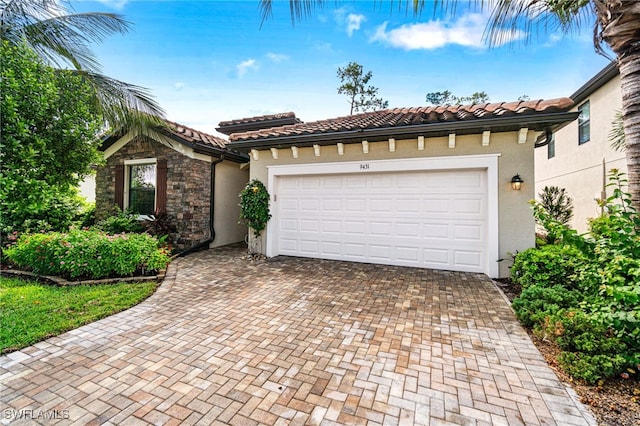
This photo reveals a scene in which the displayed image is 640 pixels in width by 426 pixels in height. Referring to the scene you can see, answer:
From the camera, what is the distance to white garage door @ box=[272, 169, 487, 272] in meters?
6.25

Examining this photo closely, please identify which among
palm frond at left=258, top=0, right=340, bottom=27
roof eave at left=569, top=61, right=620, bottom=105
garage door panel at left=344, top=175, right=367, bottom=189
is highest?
roof eave at left=569, top=61, right=620, bottom=105

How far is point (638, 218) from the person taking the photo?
9.70 feet

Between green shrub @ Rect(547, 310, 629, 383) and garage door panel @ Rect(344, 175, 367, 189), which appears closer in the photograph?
green shrub @ Rect(547, 310, 629, 383)

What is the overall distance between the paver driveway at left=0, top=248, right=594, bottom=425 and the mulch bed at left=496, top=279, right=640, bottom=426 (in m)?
0.12

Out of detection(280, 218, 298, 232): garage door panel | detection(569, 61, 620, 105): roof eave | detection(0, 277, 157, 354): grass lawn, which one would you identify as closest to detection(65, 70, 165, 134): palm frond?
detection(0, 277, 157, 354): grass lawn

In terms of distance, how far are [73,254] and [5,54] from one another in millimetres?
3585

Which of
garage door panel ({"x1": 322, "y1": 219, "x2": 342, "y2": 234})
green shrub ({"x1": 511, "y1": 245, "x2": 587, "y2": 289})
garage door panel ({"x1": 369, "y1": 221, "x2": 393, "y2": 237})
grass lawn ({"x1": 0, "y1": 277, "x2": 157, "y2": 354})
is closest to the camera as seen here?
grass lawn ({"x1": 0, "y1": 277, "x2": 157, "y2": 354})

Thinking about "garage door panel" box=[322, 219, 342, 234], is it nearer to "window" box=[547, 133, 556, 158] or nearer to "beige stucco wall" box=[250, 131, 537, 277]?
"beige stucco wall" box=[250, 131, 537, 277]

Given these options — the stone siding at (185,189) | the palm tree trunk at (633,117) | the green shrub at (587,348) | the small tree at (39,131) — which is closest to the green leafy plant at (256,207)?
the stone siding at (185,189)

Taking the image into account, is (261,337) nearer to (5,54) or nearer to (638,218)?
(638,218)

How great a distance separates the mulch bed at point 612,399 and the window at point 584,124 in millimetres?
11244

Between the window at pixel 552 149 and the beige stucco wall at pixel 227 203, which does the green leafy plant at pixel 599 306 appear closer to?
the beige stucco wall at pixel 227 203

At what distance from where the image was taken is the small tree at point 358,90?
1773cm

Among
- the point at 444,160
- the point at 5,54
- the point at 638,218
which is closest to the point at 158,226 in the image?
the point at 5,54
